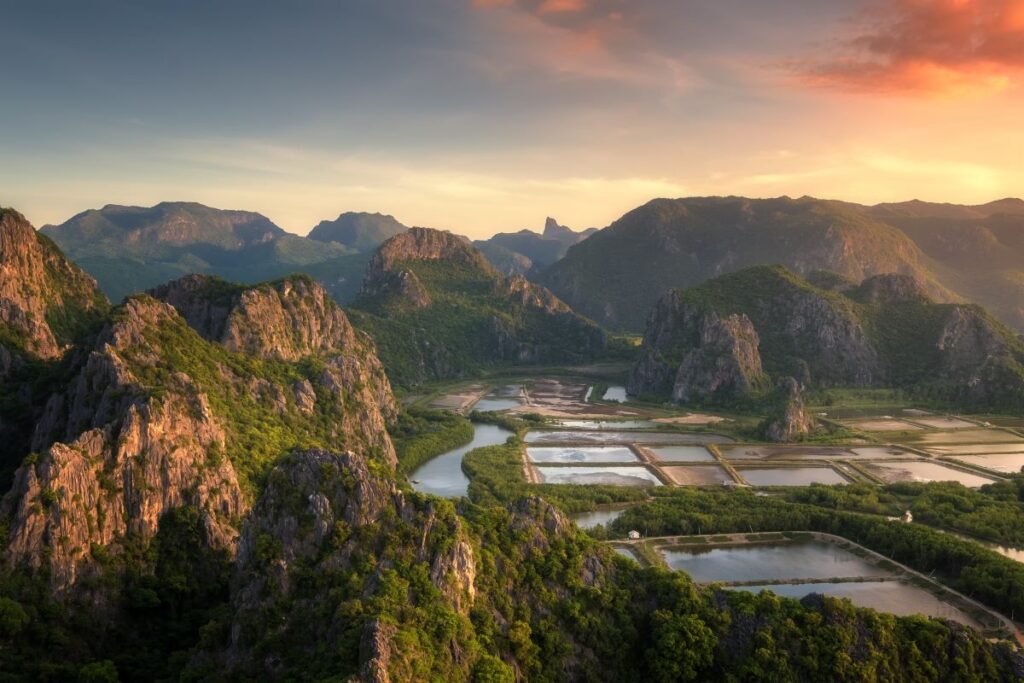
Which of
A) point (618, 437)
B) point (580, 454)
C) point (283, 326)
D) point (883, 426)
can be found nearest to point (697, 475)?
point (580, 454)

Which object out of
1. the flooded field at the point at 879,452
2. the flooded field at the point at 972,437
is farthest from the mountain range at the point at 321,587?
the flooded field at the point at 972,437

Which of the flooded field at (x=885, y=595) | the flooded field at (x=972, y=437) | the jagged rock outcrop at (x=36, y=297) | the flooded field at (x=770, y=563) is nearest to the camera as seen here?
the flooded field at (x=885, y=595)

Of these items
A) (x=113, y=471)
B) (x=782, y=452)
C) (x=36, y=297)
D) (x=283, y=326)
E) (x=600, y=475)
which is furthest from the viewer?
(x=782, y=452)

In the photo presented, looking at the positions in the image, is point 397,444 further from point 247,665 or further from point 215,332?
point 247,665

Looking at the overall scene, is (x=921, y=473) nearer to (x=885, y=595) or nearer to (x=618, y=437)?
(x=618, y=437)

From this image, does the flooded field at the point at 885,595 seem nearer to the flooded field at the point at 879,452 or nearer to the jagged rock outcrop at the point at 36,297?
the flooded field at the point at 879,452

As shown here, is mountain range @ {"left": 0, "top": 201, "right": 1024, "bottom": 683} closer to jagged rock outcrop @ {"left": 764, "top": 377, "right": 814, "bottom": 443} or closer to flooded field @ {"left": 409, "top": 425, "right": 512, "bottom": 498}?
flooded field @ {"left": 409, "top": 425, "right": 512, "bottom": 498}
